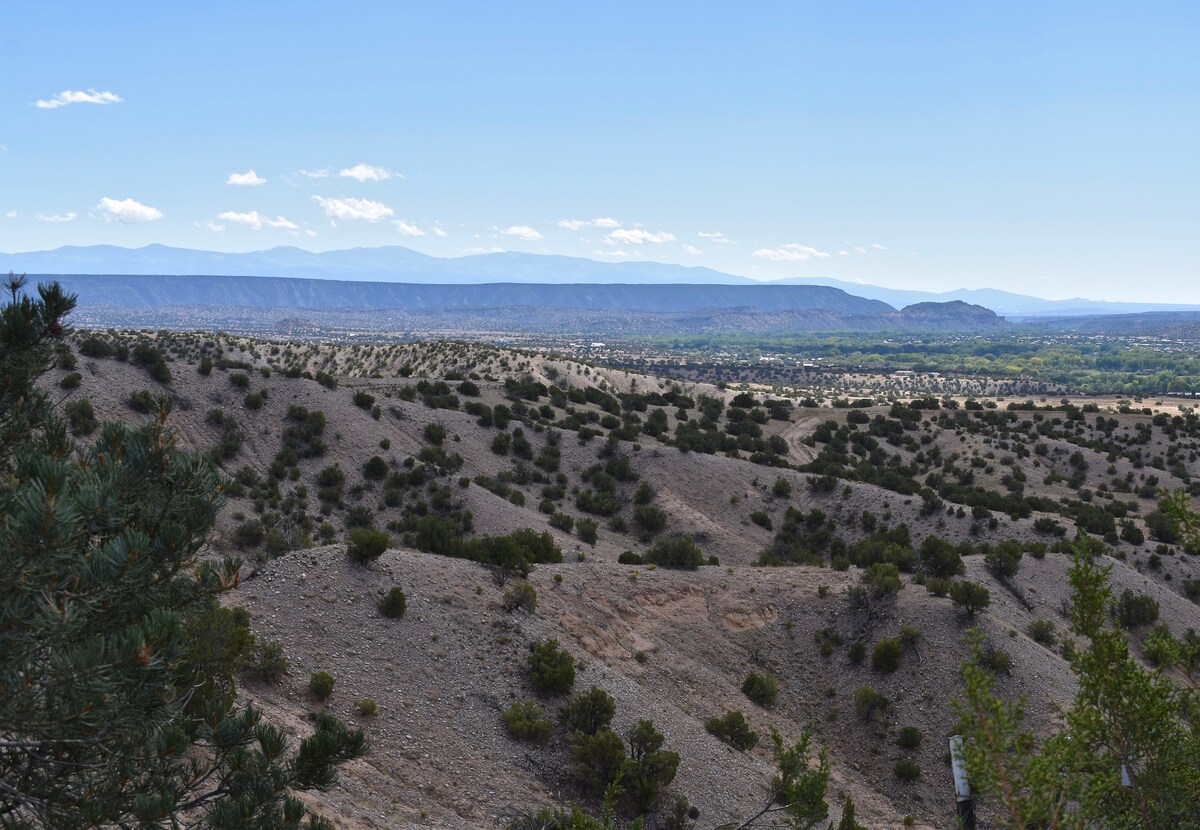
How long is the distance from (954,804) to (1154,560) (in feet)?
77.4

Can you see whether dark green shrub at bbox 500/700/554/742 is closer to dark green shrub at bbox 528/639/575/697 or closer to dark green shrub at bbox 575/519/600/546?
dark green shrub at bbox 528/639/575/697

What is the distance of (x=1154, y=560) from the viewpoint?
3594 cm

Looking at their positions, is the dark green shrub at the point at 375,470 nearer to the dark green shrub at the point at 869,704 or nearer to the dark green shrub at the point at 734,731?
the dark green shrub at the point at 734,731

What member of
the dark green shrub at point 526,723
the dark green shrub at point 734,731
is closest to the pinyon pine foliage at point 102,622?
the dark green shrub at point 526,723

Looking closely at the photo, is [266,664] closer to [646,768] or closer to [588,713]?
[588,713]

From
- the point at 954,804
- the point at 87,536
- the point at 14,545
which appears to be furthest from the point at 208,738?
the point at 954,804

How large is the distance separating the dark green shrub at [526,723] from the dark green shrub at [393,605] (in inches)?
147

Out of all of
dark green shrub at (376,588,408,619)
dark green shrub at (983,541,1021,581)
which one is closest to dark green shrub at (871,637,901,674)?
dark green shrub at (983,541,1021,581)

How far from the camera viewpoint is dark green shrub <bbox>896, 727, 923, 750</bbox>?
21062 millimetres

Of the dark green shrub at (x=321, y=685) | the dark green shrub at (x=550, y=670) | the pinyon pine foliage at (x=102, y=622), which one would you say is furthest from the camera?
the dark green shrub at (x=550, y=670)

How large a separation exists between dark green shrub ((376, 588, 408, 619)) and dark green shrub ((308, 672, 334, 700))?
9.45 ft

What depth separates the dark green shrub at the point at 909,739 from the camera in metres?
21.1

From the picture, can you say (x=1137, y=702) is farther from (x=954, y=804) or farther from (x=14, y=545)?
(x=954, y=804)

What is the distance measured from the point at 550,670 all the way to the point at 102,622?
13.6 m
